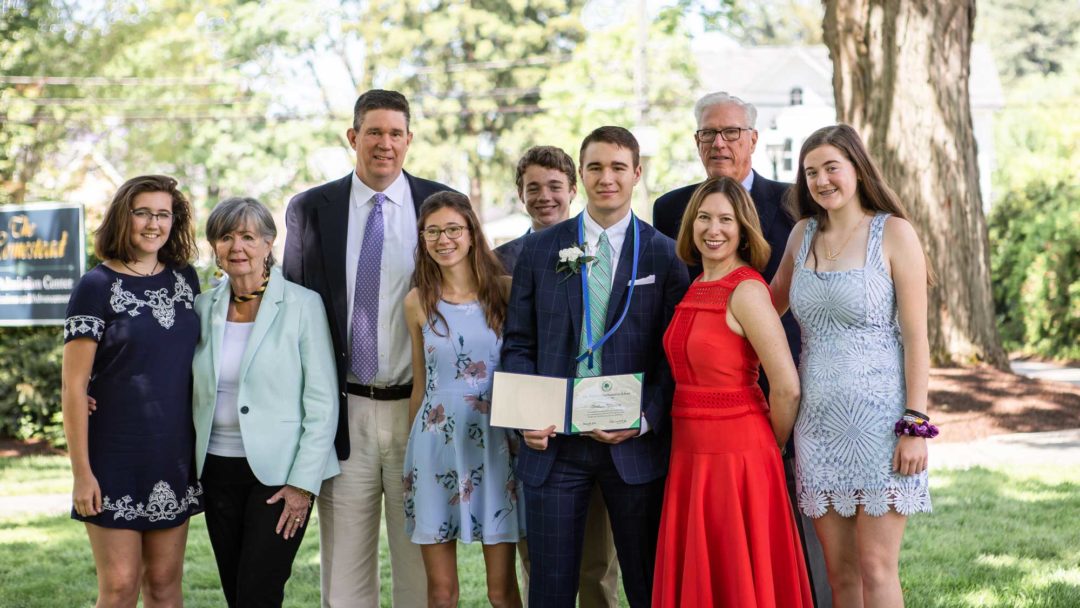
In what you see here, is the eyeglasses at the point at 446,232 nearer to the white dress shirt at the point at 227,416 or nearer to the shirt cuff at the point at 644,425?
the white dress shirt at the point at 227,416

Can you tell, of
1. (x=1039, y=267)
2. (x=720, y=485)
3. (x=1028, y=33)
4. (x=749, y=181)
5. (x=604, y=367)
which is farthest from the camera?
(x=1028, y=33)

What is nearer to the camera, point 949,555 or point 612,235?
point 612,235

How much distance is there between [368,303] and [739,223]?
1716 millimetres

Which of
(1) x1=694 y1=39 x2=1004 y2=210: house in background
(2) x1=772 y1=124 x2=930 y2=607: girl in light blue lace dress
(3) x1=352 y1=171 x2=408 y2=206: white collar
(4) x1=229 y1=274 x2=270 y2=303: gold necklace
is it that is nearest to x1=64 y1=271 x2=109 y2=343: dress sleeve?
(4) x1=229 y1=274 x2=270 y2=303: gold necklace

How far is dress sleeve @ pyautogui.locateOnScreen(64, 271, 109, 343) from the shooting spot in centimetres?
405

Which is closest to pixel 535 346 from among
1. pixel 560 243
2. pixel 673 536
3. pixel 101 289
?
pixel 560 243

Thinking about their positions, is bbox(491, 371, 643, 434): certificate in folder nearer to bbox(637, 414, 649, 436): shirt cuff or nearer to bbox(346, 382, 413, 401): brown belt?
bbox(637, 414, 649, 436): shirt cuff

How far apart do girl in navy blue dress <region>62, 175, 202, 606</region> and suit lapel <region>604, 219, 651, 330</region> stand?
5.57ft

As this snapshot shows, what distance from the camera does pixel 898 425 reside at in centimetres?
367

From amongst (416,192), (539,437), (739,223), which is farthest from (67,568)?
(739,223)

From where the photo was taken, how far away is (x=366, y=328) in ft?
15.3

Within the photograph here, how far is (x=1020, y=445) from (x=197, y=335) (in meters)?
8.10

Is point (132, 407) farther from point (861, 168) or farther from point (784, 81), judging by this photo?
point (784, 81)

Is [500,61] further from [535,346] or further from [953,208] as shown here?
[535,346]
